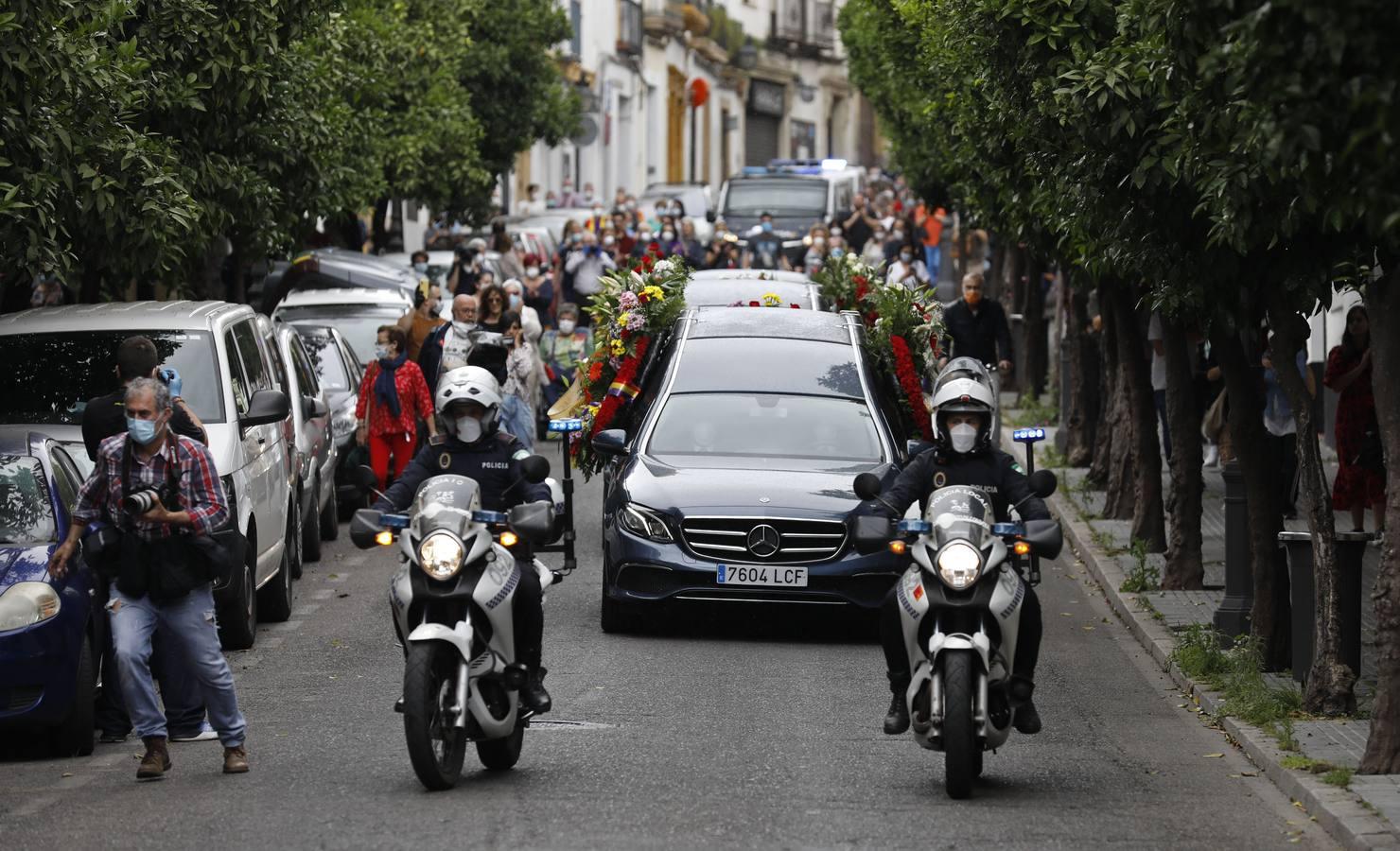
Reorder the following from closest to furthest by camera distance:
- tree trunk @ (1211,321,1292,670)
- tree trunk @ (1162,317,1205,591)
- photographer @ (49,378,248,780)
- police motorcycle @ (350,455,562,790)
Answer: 1. police motorcycle @ (350,455,562,790)
2. photographer @ (49,378,248,780)
3. tree trunk @ (1211,321,1292,670)
4. tree trunk @ (1162,317,1205,591)

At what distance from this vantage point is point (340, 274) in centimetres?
2952

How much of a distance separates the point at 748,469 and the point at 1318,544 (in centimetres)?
411

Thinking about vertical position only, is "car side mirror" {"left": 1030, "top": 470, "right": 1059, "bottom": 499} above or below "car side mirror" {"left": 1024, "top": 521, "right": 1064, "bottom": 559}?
above

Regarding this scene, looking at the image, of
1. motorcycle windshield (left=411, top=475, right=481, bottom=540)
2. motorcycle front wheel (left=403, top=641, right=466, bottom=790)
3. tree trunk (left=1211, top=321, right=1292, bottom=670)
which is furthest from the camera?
tree trunk (left=1211, top=321, right=1292, bottom=670)

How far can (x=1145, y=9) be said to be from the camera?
9.70 m

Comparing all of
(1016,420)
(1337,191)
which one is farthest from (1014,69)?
(1016,420)

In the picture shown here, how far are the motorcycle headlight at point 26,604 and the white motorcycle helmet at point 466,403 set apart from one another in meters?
1.91

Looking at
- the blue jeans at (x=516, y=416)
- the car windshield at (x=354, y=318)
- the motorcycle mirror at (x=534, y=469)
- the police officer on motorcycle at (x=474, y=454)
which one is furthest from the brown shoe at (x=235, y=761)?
the car windshield at (x=354, y=318)

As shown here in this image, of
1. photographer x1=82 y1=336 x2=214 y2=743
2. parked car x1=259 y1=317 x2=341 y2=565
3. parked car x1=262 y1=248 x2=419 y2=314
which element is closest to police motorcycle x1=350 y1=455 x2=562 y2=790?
photographer x1=82 y1=336 x2=214 y2=743

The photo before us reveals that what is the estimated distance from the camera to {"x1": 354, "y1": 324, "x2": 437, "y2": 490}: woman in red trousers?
18031 mm

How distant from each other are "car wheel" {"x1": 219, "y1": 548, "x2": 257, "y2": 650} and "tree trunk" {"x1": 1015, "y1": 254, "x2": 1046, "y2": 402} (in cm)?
1503

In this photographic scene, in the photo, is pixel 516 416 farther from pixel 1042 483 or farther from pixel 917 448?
pixel 1042 483

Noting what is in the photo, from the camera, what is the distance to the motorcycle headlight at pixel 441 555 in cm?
890

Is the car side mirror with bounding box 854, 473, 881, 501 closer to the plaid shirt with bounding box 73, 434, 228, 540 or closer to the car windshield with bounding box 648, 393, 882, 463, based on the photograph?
the plaid shirt with bounding box 73, 434, 228, 540
